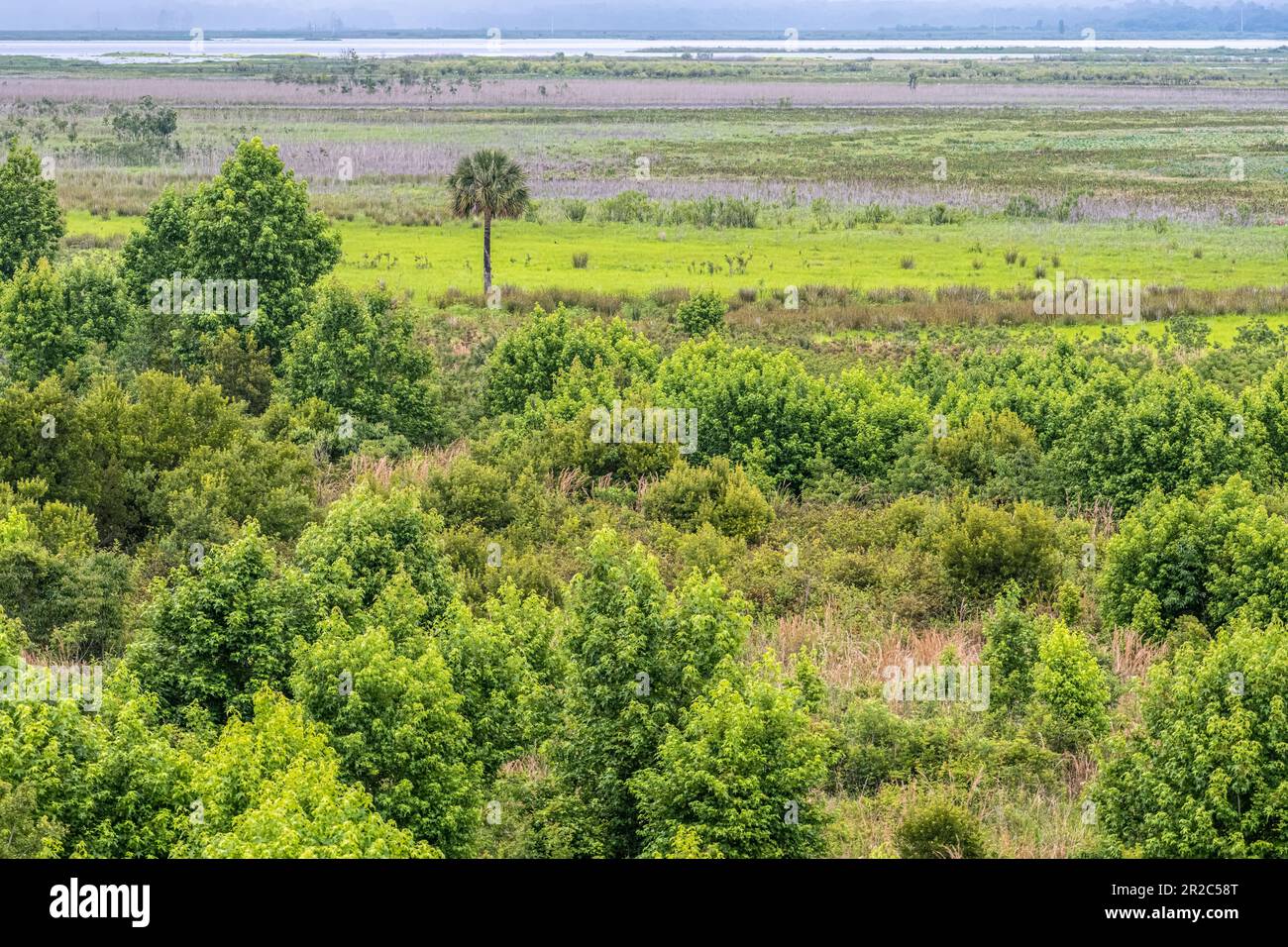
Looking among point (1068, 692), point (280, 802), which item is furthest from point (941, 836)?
point (280, 802)

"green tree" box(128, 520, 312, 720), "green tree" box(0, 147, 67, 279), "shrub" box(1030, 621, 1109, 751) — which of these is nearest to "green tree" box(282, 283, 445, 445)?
"green tree" box(0, 147, 67, 279)

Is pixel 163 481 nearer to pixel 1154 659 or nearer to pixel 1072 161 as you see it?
pixel 1154 659

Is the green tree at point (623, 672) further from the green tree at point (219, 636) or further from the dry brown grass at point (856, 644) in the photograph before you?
the dry brown grass at point (856, 644)

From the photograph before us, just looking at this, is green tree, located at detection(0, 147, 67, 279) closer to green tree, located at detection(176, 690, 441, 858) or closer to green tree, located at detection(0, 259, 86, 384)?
green tree, located at detection(0, 259, 86, 384)

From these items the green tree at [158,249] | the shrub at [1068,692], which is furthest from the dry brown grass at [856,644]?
the green tree at [158,249]

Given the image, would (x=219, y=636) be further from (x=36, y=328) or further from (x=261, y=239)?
(x=261, y=239)
